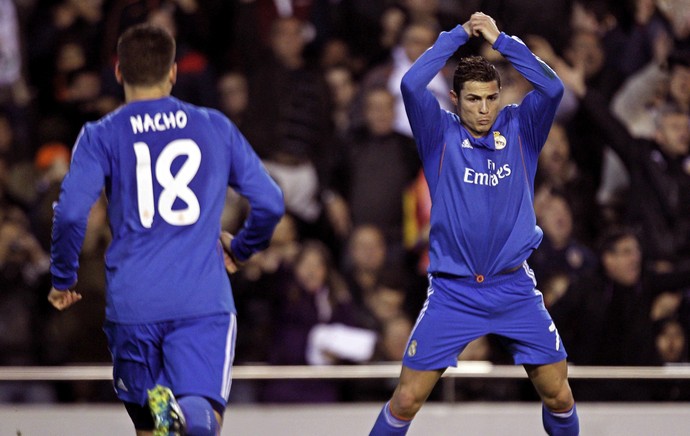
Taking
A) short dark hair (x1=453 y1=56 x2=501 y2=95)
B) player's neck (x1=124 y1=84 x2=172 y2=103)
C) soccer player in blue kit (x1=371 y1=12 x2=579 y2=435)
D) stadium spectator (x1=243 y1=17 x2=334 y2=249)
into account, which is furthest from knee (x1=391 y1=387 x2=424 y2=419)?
stadium spectator (x1=243 y1=17 x2=334 y2=249)

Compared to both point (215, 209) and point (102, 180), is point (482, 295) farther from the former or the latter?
point (102, 180)

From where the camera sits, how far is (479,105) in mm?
4715

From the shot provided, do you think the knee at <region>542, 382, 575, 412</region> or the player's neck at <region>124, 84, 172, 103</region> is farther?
→ the knee at <region>542, 382, 575, 412</region>

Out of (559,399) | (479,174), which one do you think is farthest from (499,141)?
(559,399)

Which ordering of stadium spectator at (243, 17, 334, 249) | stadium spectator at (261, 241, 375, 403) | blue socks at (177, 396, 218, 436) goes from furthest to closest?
stadium spectator at (243, 17, 334, 249)
stadium spectator at (261, 241, 375, 403)
blue socks at (177, 396, 218, 436)

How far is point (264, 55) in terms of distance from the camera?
7.95 metres

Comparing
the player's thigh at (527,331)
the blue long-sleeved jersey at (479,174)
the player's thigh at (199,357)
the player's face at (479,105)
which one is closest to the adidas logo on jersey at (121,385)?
the player's thigh at (199,357)

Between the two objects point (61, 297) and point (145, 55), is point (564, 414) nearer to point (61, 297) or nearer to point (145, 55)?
point (61, 297)

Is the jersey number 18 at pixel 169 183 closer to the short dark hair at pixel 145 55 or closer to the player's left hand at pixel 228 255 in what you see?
the short dark hair at pixel 145 55

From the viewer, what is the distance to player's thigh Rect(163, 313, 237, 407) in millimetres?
3781

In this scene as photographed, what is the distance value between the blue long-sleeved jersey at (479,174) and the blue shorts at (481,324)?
0.27 feet

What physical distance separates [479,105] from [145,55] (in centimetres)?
152

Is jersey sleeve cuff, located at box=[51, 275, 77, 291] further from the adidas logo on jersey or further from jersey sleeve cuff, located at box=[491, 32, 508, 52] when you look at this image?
jersey sleeve cuff, located at box=[491, 32, 508, 52]

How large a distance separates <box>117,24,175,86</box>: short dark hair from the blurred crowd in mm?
3631
